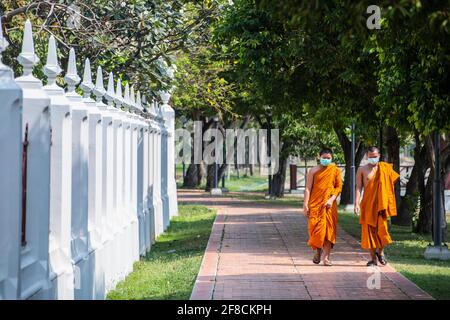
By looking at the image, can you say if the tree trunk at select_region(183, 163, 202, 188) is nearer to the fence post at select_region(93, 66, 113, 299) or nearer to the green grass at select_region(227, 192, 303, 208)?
the green grass at select_region(227, 192, 303, 208)

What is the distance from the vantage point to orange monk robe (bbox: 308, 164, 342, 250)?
1548 cm

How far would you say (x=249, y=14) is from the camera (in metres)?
20.0

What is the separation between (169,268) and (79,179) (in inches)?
195

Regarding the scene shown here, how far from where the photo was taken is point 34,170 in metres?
Answer: 8.80

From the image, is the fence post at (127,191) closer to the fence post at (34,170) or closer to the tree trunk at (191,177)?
the fence post at (34,170)

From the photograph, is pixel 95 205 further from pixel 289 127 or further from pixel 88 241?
pixel 289 127

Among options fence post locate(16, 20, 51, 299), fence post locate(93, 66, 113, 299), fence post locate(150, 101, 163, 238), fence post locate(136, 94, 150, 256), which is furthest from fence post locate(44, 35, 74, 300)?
fence post locate(150, 101, 163, 238)

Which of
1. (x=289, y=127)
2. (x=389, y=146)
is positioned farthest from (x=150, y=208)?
(x=289, y=127)

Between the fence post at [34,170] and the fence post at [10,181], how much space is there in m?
0.83

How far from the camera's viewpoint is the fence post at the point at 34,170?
8.66 metres

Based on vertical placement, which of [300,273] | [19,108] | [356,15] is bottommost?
[300,273]

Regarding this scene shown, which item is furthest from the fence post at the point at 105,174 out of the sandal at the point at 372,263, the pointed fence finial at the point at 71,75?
the sandal at the point at 372,263

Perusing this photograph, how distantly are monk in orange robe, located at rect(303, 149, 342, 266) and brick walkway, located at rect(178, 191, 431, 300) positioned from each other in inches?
14.4

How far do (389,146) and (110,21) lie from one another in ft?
35.8
